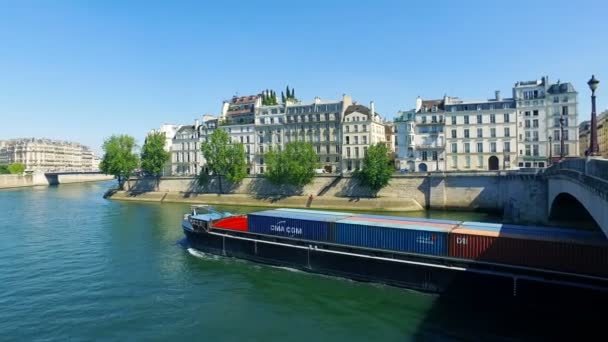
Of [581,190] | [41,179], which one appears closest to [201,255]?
[581,190]

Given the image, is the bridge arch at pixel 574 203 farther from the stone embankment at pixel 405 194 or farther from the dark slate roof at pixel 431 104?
the dark slate roof at pixel 431 104

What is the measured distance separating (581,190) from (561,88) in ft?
180

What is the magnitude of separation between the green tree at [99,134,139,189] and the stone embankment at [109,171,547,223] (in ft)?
44.4

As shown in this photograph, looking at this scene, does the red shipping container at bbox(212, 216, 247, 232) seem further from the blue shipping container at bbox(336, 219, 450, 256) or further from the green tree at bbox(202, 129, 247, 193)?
the green tree at bbox(202, 129, 247, 193)

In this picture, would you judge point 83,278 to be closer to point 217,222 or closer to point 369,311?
point 217,222

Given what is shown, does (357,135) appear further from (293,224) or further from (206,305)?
(206,305)

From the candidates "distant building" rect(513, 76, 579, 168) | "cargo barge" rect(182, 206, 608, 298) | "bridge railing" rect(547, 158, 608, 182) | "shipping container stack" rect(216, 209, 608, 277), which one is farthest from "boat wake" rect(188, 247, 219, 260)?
"distant building" rect(513, 76, 579, 168)

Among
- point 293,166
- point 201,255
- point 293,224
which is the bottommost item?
point 201,255

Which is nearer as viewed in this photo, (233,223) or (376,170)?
(233,223)

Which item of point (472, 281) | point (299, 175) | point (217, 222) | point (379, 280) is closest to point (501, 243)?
point (472, 281)

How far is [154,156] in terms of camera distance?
9906 centimetres

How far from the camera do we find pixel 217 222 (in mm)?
38781

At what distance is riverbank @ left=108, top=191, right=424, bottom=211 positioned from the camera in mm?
67938

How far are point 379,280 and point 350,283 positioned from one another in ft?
6.50
